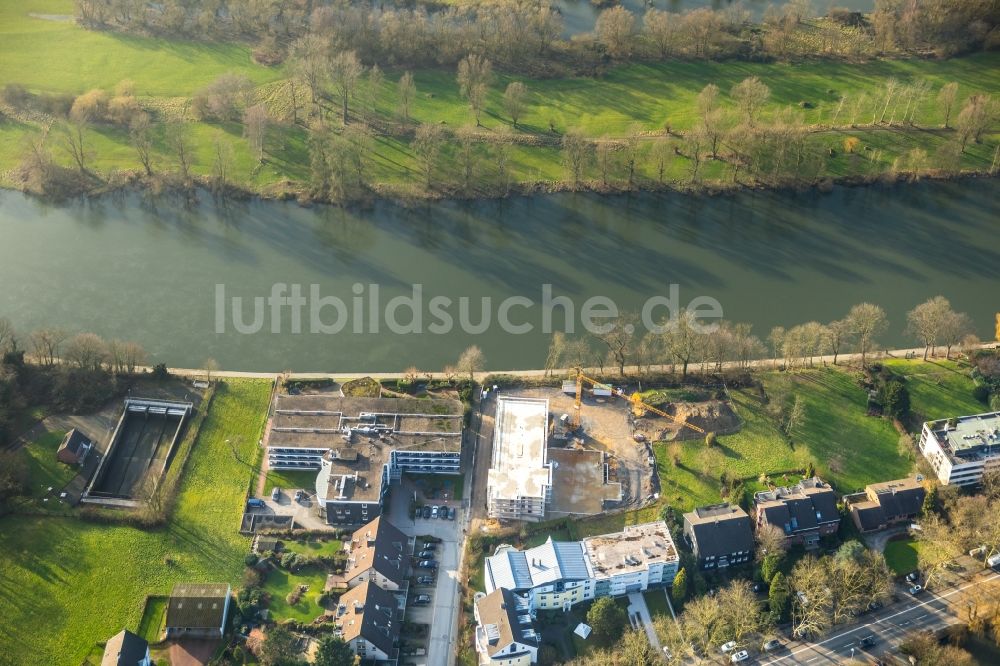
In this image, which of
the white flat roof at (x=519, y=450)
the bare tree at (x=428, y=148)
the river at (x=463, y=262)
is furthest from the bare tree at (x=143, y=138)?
the white flat roof at (x=519, y=450)

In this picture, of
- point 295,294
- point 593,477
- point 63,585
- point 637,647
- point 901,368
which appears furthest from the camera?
point 295,294

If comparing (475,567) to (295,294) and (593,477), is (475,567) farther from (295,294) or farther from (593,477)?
(295,294)

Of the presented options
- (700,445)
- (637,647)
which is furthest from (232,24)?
(637,647)

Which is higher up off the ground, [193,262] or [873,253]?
[873,253]

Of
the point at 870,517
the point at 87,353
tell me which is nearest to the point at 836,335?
the point at 870,517

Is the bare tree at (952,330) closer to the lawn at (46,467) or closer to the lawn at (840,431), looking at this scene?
the lawn at (840,431)
